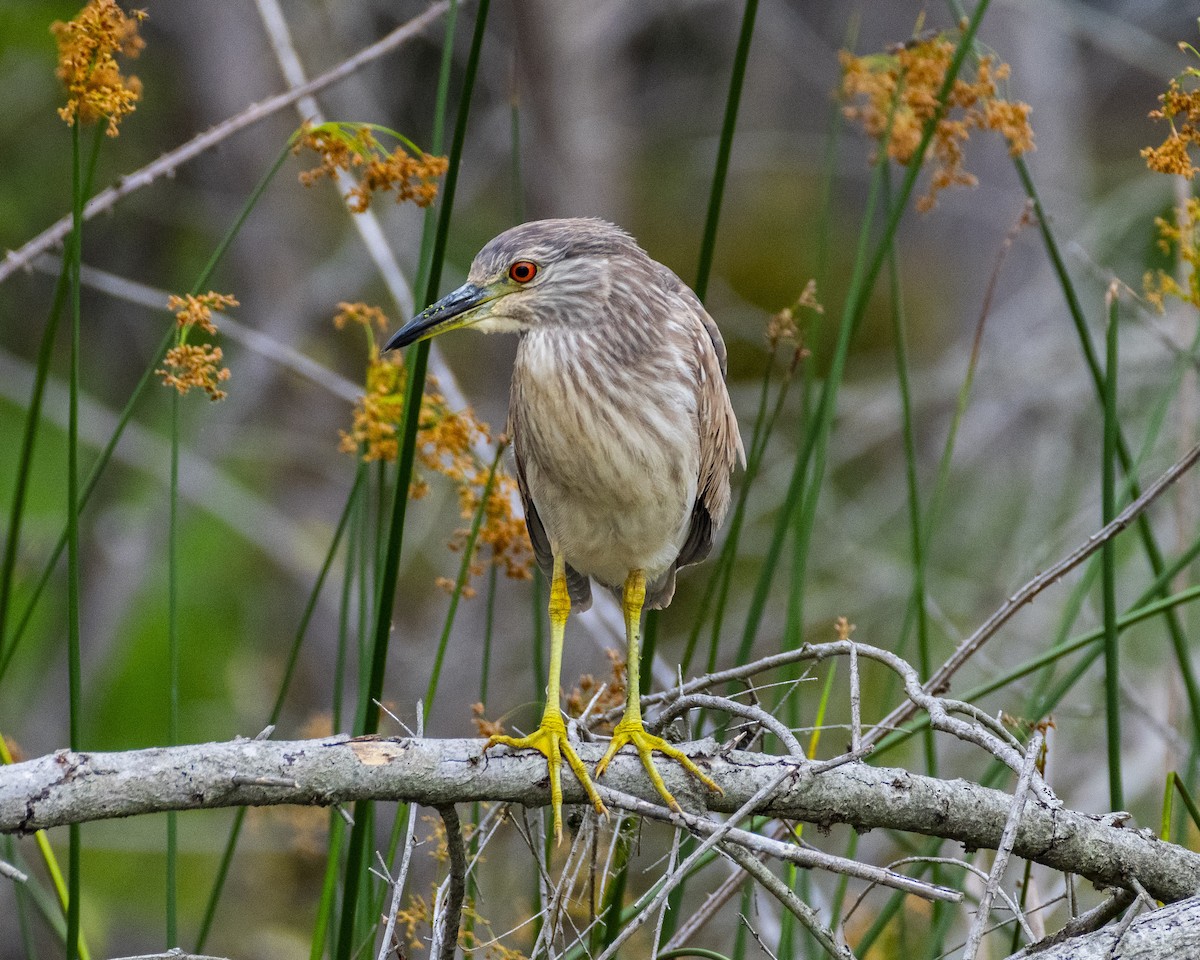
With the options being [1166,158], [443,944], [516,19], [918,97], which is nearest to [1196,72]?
[1166,158]

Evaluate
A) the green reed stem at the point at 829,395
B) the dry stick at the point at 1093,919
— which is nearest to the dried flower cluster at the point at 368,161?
the green reed stem at the point at 829,395

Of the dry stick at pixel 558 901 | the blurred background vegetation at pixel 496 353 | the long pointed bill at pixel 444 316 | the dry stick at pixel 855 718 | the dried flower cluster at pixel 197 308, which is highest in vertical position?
the blurred background vegetation at pixel 496 353

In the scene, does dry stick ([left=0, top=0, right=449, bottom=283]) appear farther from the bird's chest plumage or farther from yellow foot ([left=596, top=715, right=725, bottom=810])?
yellow foot ([left=596, top=715, right=725, bottom=810])

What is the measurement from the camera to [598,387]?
2373 millimetres

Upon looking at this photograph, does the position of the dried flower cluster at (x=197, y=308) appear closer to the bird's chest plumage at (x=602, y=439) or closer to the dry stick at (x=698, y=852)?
the bird's chest plumage at (x=602, y=439)

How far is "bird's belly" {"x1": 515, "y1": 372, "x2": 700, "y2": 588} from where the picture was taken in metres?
2.38

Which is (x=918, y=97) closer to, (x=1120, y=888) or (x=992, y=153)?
(x=1120, y=888)

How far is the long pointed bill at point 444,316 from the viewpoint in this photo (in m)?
2.18

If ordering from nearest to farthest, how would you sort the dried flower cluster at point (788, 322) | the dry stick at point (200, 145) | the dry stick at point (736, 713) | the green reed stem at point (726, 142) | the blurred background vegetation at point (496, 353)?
the dry stick at point (736, 713), the green reed stem at point (726, 142), the dried flower cluster at point (788, 322), the dry stick at point (200, 145), the blurred background vegetation at point (496, 353)

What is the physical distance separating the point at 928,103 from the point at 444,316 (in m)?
1.02

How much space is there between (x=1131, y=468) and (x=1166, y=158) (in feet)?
2.01

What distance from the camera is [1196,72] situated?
1773mm

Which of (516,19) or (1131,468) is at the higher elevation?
(516,19)

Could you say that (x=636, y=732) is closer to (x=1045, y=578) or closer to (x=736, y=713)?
(x=736, y=713)
